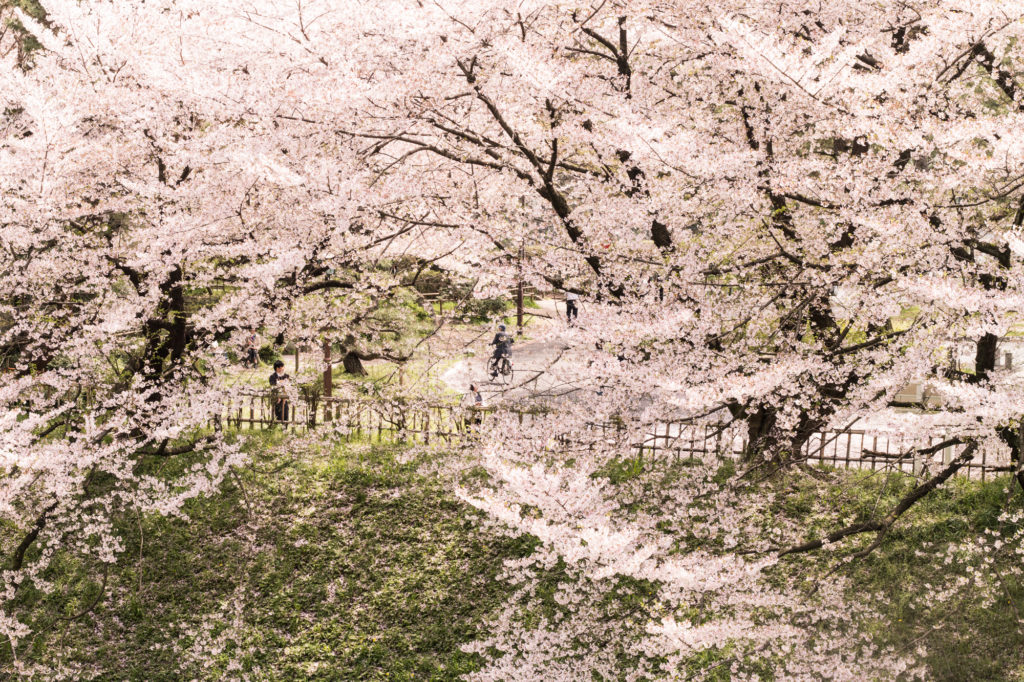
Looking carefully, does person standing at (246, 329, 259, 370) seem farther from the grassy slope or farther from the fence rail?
the grassy slope

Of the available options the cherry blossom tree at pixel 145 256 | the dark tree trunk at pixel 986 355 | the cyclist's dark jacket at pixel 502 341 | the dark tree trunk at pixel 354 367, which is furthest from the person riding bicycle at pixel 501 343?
the dark tree trunk at pixel 986 355

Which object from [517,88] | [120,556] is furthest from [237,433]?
[517,88]

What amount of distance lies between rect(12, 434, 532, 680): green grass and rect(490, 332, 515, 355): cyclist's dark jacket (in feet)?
7.81

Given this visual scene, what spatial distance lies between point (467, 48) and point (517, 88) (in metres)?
0.92

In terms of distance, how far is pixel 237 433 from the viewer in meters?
12.7

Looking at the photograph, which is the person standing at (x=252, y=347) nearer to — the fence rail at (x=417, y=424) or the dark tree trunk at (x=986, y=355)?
the fence rail at (x=417, y=424)

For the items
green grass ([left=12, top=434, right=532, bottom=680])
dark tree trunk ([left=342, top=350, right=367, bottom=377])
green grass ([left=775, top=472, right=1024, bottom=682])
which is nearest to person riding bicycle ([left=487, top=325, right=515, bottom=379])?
green grass ([left=12, top=434, right=532, bottom=680])

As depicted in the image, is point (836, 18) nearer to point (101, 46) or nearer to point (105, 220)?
point (101, 46)

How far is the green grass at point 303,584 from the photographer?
9.74m

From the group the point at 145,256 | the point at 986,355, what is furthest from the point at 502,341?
the point at 986,355

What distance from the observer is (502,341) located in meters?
11.9

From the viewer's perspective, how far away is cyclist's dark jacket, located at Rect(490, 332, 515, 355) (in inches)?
444

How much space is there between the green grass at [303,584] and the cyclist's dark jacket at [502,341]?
2.38 meters

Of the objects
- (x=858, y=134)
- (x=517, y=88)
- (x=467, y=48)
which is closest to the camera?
(x=858, y=134)
